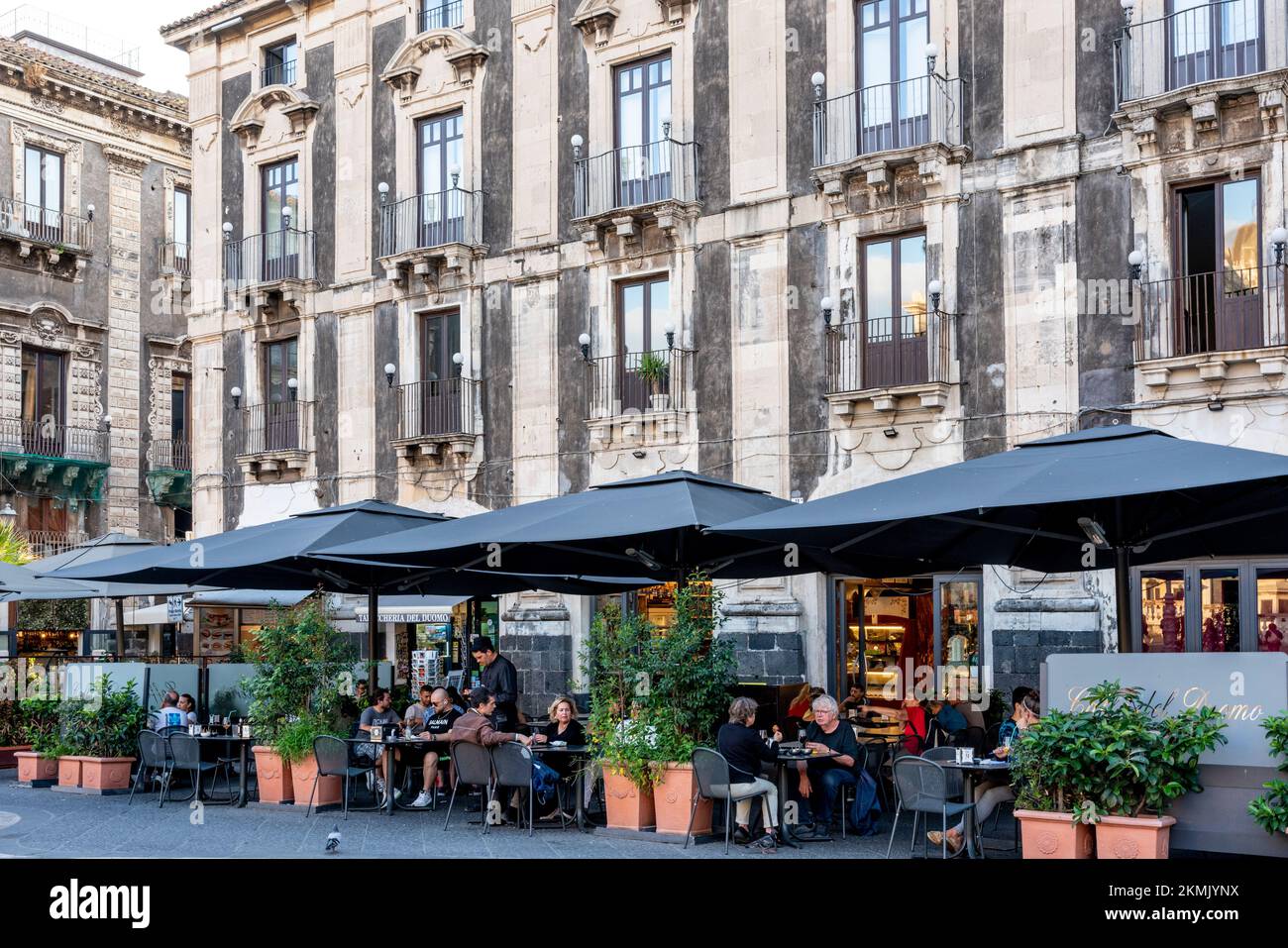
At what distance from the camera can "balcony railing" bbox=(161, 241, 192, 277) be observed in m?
40.5

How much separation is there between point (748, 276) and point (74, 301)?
2202cm

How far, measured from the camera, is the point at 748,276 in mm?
22719

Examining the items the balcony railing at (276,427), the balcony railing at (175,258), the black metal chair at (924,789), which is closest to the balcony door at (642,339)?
the balcony railing at (276,427)

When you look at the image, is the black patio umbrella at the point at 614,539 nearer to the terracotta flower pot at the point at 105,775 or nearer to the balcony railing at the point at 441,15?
the terracotta flower pot at the point at 105,775

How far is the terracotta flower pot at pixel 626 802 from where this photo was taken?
13047 millimetres

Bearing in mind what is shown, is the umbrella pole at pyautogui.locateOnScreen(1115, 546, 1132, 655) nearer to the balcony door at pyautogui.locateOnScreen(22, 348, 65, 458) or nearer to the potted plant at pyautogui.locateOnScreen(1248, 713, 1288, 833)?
the potted plant at pyautogui.locateOnScreen(1248, 713, 1288, 833)

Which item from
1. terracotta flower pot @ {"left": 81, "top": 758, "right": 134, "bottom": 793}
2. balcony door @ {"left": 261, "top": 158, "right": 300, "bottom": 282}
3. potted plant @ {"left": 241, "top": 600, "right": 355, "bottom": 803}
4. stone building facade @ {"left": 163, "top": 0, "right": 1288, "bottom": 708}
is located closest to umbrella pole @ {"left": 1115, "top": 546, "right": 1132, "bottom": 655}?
stone building facade @ {"left": 163, "top": 0, "right": 1288, "bottom": 708}

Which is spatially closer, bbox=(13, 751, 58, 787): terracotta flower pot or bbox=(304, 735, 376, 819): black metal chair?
bbox=(304, 735, 376, 819): black metal chair

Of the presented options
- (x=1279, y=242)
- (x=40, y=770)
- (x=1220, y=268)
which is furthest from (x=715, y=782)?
(x=1220, y=268)

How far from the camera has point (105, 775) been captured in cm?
1712

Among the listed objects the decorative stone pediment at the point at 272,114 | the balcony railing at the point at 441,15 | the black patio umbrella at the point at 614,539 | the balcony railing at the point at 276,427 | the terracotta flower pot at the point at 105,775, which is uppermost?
the balcony railing at the point at 441,15

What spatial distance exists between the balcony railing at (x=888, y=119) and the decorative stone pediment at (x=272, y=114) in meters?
11.5

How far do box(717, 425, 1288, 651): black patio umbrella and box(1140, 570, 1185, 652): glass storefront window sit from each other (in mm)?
5770
